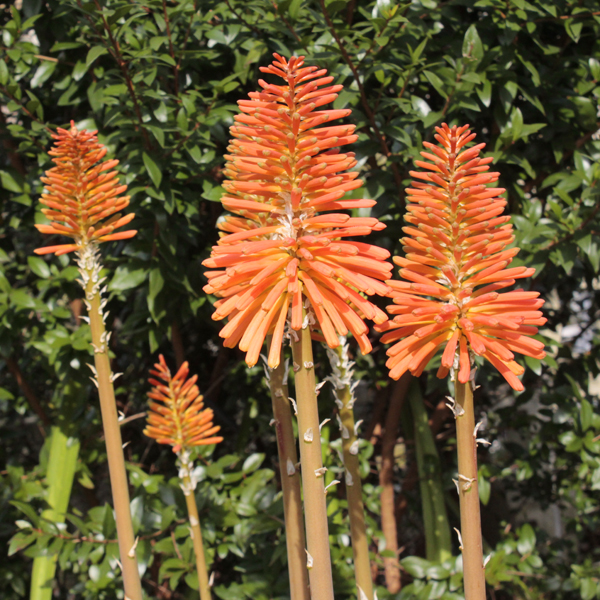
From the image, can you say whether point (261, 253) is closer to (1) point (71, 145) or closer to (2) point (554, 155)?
(1) point (71, 145)

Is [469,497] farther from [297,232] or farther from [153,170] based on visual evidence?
[153,170]

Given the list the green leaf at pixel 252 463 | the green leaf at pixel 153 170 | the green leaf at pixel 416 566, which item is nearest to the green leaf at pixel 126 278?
the green leaf at pixel 153 170

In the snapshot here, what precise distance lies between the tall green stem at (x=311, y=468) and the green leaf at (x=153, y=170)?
122 cm

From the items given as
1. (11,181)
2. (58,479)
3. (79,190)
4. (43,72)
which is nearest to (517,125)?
(79,190)

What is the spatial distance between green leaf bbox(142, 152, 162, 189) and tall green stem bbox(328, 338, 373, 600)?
3.41 ft

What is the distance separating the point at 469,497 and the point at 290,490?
48 cm

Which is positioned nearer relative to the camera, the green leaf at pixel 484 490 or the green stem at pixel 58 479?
the green stem at pixel 58 479

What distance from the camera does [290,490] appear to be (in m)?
1.49

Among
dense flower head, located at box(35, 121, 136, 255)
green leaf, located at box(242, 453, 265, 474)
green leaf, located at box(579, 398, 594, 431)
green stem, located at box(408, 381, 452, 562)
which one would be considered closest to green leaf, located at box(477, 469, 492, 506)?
green stem, located at box(408, 381, 452, 562)

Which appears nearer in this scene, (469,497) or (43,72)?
(469,497)

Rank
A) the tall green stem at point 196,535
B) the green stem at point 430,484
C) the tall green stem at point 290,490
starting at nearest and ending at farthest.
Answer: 1. the tall green stem at point 290,490
2. the tall green stem at point 196,535
3. the green stem at point 430,484

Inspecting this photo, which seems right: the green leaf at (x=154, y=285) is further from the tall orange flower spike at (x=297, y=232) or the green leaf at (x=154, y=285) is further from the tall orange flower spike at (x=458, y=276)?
the tall orange flower spike at (x=458, y=276)

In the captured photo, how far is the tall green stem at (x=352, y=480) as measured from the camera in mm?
1562

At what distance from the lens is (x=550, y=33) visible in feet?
9.08
